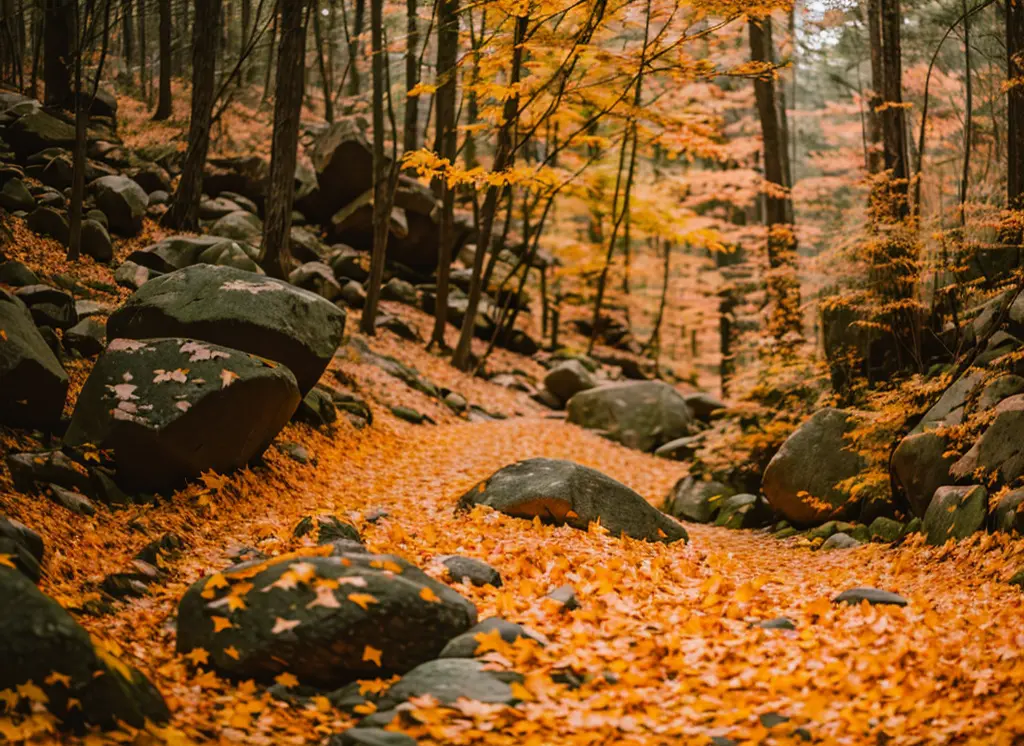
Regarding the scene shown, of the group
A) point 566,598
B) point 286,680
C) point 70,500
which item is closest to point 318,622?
point 286,680

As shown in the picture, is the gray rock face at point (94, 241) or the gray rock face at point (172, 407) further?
the gray rock face at point (94, 241)

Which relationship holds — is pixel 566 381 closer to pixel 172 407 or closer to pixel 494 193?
pixel 494 193

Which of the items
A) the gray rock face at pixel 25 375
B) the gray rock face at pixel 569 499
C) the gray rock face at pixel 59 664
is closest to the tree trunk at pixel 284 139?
the gray rock face at pixel 25 375

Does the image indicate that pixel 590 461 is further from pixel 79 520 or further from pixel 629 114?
pixel 79 520

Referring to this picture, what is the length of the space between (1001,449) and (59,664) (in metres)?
6.20

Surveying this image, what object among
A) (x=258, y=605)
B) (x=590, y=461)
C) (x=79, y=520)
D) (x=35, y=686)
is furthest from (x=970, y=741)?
(x=590, y=461)

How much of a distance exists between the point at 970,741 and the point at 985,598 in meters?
1.91

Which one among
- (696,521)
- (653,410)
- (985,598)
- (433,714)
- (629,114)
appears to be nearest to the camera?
(433,714)

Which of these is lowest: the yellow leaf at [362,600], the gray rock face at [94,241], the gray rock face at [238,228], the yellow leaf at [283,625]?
the yellow leaf at [283,625]

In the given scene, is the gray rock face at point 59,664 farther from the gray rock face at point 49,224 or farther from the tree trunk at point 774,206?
the tree trunk at point 774,206

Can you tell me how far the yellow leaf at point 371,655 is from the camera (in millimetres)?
3733

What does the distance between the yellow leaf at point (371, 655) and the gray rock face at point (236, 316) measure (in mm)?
3955

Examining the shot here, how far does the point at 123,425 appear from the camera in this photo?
18.4 feet

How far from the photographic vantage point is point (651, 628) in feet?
14.4
